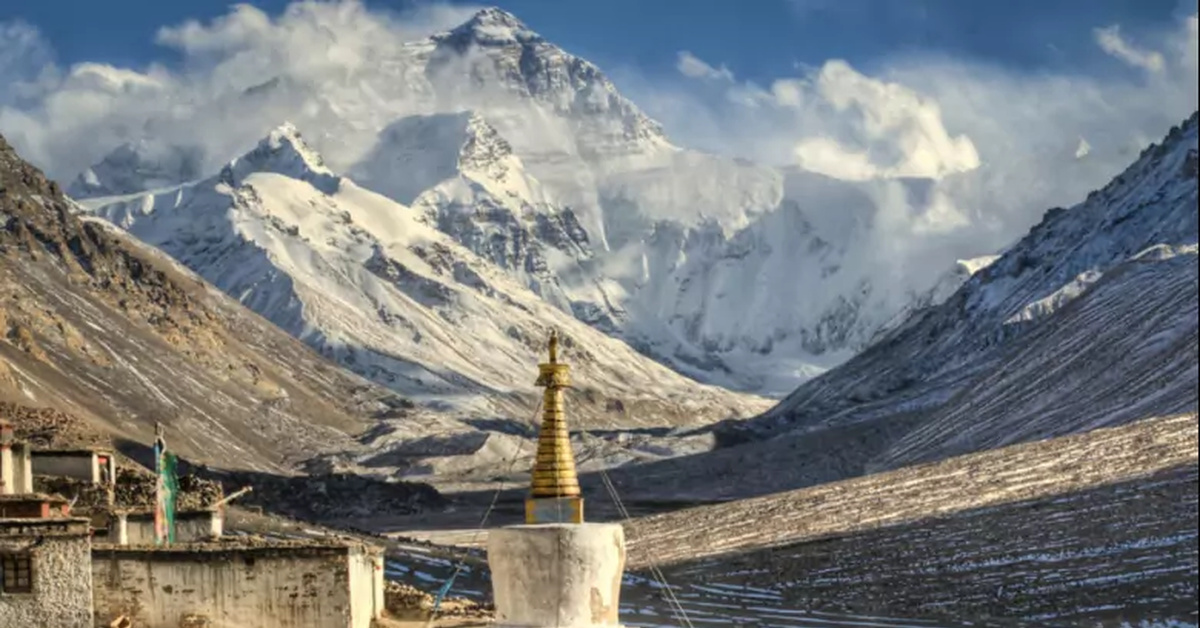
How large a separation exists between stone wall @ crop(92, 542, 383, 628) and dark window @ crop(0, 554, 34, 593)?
1811 millimetres

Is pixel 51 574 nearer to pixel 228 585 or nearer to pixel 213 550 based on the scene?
pixel 213 550

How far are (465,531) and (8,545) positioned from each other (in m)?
108

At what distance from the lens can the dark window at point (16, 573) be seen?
28.3 meters

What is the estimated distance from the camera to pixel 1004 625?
261 feet

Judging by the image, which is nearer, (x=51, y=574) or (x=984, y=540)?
(x=51, y=574)

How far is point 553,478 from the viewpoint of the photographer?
57.5 ft

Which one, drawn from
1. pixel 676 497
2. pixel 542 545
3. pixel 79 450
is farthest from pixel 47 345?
pixel 542 545

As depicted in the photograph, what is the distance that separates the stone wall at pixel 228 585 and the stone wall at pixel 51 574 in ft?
3.51

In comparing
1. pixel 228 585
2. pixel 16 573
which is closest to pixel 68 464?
pixel 228 585

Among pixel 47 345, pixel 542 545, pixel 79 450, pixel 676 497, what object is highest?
pixel 47 345

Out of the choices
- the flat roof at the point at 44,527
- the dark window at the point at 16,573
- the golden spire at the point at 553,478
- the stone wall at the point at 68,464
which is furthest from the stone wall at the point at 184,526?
the golden spire at the point at 553,478

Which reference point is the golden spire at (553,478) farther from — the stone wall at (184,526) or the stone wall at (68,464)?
the stone wall at (68,464)

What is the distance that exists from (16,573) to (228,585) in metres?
3.22

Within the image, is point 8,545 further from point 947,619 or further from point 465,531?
point 465,531
